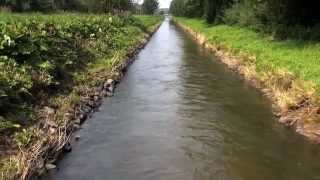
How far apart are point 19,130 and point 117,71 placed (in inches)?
496

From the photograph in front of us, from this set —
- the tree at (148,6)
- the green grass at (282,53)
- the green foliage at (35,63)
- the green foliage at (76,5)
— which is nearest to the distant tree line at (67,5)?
the green foliage at (76,5)

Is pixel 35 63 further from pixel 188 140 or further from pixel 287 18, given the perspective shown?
pixel 287 18

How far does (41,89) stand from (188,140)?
551 cm

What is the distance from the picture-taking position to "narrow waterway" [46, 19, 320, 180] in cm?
1203

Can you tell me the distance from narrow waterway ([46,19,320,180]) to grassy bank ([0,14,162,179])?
2.24 ft

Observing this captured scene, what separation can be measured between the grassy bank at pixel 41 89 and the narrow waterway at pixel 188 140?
0.68 m

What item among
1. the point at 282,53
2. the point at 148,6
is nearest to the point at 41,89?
the point at 282,53

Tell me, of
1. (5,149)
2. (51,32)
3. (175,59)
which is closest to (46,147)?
(5,149)

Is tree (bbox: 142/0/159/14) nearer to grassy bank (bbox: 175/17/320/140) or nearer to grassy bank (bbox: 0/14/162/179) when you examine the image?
grassy bank (bbox: 175/17/320/140)

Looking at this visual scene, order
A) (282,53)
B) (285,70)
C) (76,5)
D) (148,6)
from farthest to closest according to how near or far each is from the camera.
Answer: (148,6), (76,5), (282,53), (285,70)

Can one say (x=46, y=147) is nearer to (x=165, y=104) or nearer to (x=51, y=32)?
(x=165, y=104)

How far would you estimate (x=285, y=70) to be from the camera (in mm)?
20500

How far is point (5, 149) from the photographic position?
11.9 metres

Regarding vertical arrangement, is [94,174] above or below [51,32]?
below
